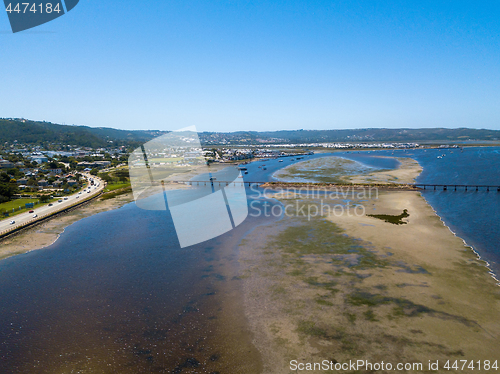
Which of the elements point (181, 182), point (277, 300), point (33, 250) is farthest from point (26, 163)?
point (277, 300)

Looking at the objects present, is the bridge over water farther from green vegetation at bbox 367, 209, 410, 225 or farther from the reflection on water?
the reflection on water

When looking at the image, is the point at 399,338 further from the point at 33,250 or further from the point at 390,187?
the point at 390,187

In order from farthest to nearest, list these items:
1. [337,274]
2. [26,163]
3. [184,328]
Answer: [26,163]
[337,274]
[184,328]

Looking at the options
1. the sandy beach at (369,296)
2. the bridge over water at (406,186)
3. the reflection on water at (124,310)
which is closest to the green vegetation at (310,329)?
the sandy beach at (369,296)

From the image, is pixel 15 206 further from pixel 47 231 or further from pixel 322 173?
pixel 322 173

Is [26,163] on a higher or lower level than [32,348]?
higher

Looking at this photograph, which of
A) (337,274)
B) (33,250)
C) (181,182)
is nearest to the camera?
(337,274)

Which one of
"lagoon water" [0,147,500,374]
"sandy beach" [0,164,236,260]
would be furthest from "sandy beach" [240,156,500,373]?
"sandy beach" [0,164,236,260]
